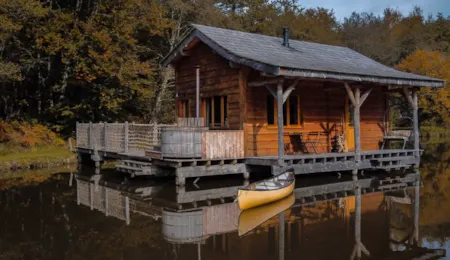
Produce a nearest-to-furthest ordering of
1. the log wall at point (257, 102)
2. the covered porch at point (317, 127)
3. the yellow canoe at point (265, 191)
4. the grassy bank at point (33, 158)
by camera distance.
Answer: the yellow canoe at point (265, 191), the covered porch at point (317, 127), the log wall at point (257, 102), the grassy bank at point (33, 158)

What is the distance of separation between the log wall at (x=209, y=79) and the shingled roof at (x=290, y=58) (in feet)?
2.18

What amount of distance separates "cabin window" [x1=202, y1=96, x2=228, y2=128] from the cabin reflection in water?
3.48 meters

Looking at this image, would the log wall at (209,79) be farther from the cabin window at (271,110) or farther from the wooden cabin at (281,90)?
the cabin window at (271,110)

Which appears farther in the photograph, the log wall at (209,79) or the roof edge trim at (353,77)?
the log wall at (209,79)

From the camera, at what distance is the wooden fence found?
51.9 ft

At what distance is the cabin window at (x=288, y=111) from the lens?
51.6 ft

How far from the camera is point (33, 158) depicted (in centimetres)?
2019

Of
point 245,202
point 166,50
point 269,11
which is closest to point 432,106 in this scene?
point 269,11

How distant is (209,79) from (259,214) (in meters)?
8.18

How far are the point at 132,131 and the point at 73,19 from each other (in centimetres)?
1190

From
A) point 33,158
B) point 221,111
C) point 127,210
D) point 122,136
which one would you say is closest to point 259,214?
point 127,210

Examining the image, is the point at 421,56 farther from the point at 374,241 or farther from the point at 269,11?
the point at 374,241

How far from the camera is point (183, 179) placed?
1314 cm

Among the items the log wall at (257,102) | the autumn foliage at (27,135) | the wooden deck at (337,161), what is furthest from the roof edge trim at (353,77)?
the autumn foliage at (27,135)
